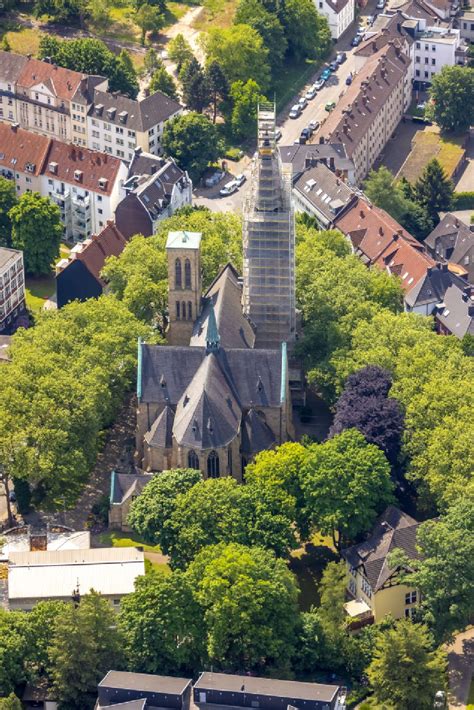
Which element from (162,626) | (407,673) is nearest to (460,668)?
(407,673)

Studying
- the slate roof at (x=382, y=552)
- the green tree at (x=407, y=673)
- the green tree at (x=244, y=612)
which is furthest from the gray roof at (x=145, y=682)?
the slate roof at (x=382, y=552)

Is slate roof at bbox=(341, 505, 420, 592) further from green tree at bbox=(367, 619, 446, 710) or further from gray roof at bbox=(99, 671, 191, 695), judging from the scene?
gray roof at bbox=(99, 671, 191, 695)

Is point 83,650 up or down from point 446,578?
down

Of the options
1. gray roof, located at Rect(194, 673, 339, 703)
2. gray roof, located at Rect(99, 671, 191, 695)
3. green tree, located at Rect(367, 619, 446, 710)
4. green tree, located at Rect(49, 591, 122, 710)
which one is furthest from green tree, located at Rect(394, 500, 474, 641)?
green tree, located at Rect(49, 591, 122, 710)

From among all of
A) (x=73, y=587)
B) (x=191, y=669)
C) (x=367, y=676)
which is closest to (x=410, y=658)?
(x=367, y=676)

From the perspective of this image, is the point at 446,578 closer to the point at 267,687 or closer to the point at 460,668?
the point at 460,668

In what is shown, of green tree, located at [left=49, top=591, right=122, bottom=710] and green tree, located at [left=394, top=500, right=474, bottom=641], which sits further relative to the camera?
green tree, located at [left=394, top=500, right=474, bottom=641]

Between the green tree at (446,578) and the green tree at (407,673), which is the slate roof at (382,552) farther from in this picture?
the green tree at (407,673)

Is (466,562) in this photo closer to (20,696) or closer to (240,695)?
(240,695)
